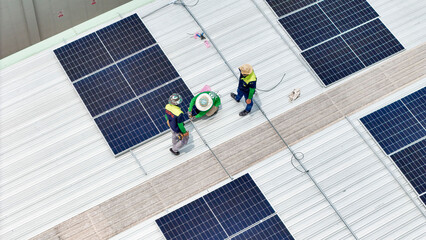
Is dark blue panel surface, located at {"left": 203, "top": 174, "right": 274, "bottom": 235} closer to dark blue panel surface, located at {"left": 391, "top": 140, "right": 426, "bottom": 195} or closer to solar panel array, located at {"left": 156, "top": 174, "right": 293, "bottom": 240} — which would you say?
solar panel array, located at {"left": 156, "top": 174, "right": 293, "bottom": 240}

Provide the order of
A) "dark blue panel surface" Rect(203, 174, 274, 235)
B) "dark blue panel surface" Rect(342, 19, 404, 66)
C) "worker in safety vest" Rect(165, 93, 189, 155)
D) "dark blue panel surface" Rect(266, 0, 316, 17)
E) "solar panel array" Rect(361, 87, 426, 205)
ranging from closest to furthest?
"worker in safety vest" Rect(165, 93, 189, 155), "dark blue panel surface" Rect(203, 174, 274, 235), "solar panel array" Rect(361, 87, 426, 205), "dark blue panel surface" Rect(342, 19, 404, 66), "dark blue panel surface" Rect(266, 0, 316, 17)

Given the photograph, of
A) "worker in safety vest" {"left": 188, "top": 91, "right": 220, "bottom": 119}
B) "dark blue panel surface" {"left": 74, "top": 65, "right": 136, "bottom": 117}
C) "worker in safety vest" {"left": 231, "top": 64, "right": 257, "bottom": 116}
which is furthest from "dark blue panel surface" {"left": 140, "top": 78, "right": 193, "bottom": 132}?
"worker in safety vest" {"left": 231, "top": 64, "right": 257, "bottom": 116}

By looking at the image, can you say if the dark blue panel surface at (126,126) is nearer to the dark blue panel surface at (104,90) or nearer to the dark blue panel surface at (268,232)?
the dark blue panel surface at (104,90)

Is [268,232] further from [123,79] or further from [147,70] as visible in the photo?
[123,79]

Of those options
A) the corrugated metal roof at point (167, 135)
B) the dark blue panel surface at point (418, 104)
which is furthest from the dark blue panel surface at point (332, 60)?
the dark blue panel surface at point (418, 104)

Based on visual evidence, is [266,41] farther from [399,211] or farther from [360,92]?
[399,211]

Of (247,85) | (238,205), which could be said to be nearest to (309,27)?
(247,85)

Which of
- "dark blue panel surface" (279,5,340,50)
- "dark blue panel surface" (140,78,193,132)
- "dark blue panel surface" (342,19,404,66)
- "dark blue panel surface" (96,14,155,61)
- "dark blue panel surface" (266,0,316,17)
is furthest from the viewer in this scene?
"dark blue panel surface" (266,0,316,17)

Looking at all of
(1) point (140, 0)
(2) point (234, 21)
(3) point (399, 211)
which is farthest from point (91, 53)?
(3) point (399, 211)
